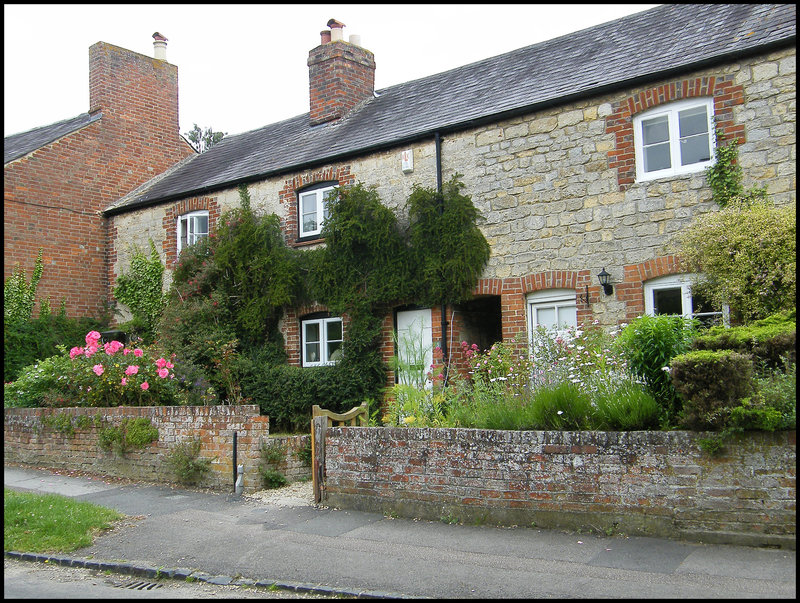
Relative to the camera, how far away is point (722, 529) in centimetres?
655

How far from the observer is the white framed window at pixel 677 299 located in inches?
419

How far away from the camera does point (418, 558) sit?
6.79 metres

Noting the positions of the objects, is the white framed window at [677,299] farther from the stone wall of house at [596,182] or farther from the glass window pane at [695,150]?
the glass window pane at [695,150]

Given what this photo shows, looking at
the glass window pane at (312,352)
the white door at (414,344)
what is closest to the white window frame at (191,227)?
the glass window pane at (312,352)

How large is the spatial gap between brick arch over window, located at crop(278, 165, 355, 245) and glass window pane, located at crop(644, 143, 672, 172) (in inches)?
233

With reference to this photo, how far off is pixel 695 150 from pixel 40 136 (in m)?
18.2

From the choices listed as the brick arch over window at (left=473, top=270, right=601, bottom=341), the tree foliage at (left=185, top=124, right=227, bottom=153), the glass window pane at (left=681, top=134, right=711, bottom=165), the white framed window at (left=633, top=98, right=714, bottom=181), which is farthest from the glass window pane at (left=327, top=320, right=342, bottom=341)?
the tree foliage at (left=185, top=124, right=227, bottom=153)

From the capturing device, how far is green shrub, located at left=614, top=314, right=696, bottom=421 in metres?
7.40

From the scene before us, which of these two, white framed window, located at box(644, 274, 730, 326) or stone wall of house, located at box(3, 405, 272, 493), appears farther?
white framed window, located at box(644, 274, 730, 326)

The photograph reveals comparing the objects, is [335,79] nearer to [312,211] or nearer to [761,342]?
[312,211]

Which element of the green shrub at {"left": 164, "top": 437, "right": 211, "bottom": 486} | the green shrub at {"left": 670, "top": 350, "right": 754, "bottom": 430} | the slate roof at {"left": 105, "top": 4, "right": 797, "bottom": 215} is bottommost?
the green shrub at {"left": 164, "top": 437, "right": 211, "bottom": 486}

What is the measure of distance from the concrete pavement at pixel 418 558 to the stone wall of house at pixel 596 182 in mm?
5106

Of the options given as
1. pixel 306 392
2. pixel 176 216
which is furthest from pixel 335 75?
pixel 306 392

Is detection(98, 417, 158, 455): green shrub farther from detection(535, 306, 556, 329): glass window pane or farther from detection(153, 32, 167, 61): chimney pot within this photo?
detection(153, 32, 167, 61): chimney pot
